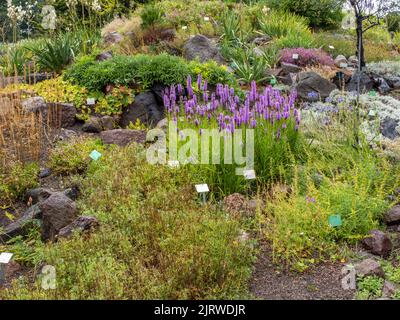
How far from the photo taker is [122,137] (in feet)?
23.5

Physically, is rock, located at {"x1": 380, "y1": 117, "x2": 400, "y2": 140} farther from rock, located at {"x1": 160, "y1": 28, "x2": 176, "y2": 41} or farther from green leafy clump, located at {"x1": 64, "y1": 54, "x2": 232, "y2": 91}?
rock, located at {"x1": 160, "y1": 28, "x2": 176, "y2": 41}

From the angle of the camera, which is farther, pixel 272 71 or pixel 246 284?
pixel 272 71

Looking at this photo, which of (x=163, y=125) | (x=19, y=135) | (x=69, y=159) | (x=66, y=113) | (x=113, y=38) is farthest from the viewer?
(x=113, y=38)

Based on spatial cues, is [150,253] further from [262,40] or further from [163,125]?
[262,40]

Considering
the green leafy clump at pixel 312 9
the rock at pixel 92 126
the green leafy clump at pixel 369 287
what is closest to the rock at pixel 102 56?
the rock at pixel 92 126

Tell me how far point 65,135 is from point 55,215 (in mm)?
2562

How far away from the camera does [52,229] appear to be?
16.4ft

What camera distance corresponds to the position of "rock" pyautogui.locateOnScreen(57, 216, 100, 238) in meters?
4.77

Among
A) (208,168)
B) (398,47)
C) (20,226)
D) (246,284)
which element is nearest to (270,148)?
(208,168)

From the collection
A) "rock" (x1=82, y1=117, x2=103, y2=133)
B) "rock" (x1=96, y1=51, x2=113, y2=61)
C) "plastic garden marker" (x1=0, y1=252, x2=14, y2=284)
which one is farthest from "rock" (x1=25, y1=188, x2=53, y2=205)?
"rock" (x1=96, y1=51, x2=113, y2=61)

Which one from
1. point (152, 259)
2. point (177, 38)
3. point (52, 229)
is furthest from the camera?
point (177, 38)

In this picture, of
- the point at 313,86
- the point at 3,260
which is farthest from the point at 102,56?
the point at 3,260
